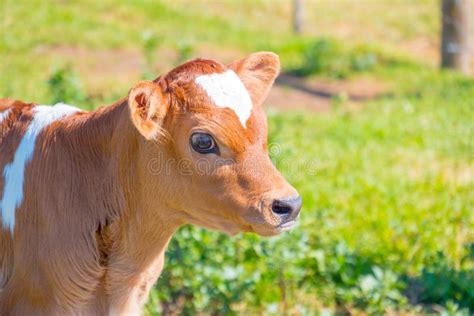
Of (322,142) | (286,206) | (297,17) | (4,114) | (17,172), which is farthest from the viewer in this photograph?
(297,17)

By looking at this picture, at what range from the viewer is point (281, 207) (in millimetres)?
3393

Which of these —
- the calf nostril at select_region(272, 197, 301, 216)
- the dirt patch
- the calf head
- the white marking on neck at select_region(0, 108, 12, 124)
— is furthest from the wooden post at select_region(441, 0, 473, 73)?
the calf nostril at select_region(272, 197, 301, 216)

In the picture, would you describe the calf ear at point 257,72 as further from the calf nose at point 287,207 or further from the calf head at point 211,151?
the calf nose at point 287,207

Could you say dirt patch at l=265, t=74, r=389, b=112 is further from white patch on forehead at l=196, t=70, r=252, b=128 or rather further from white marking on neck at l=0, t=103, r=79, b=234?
white patch on forehead at l=196, t=70, r=252, b=128

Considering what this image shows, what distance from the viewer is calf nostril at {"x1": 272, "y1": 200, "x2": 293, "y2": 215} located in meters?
3.38

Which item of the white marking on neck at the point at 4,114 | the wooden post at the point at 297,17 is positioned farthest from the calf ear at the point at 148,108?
the wooden post at the point at 297,17

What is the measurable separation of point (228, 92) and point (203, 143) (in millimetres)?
228

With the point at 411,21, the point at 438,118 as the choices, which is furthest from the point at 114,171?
the point at 411,21

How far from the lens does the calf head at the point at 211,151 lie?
11.2 ft

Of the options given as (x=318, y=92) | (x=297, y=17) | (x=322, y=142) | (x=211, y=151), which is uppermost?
(x=211, y=151)

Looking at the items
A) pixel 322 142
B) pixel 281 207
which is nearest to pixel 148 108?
pixel 281 207

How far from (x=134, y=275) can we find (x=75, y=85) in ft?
15.6

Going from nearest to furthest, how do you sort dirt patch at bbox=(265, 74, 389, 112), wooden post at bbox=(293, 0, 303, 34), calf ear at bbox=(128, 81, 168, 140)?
calf ear at bbox=(128, 81, 168, 140) → dirt patch at bbox=(265, 74, 389, 112) → wooden post at bbox=(293, 0, 303, 34)

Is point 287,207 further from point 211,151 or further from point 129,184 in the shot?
point 129,184
